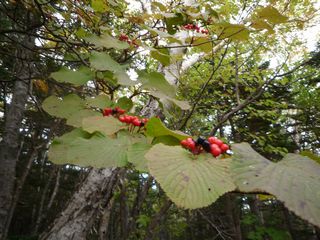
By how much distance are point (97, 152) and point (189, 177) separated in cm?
28

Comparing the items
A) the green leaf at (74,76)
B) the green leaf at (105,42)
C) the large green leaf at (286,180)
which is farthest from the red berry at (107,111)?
the large green leaf at (286,180)

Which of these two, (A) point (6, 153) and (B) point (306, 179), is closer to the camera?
(B) point (306, 179)

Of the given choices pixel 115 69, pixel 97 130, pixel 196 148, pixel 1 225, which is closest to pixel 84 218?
pixel 115 69

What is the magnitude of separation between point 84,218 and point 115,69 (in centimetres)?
135

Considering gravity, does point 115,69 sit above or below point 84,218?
above

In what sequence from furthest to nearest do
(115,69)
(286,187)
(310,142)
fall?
(310,142)
(115,69)
(286,187)

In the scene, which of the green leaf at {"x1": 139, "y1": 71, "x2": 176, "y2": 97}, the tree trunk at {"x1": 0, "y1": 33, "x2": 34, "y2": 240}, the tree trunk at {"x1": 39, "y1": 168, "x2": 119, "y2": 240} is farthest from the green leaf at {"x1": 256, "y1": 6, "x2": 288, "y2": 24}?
the tree trunk at {"x1": 0, "y1": 33, "x2": 34, "y2": 240}

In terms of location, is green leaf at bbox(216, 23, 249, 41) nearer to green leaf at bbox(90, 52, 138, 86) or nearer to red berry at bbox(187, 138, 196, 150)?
green leaf at bbox(90, 52, 138, 86)

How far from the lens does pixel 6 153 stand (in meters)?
6.32

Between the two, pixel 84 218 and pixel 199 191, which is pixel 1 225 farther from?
pixel 199 191

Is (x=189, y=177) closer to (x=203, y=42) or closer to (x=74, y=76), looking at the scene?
(x=74, y=76)

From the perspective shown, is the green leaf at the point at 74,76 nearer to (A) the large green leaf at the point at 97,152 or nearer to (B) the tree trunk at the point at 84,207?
(A) the large green leaf at the point at 97,152

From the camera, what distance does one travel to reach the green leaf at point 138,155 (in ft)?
2.40

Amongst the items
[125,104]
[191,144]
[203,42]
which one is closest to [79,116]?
[125,104]
